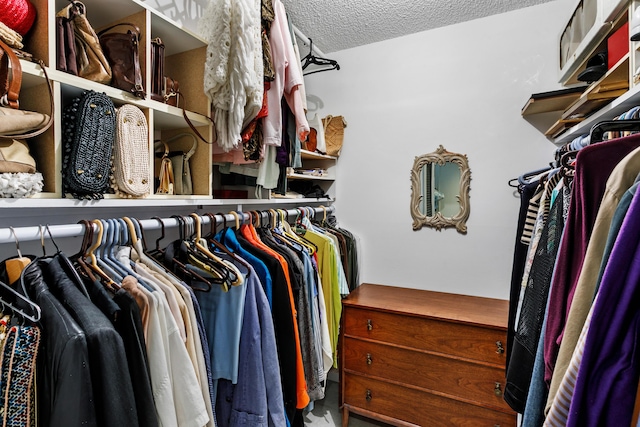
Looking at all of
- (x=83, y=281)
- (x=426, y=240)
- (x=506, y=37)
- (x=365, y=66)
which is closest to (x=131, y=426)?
(x=83, y=281)

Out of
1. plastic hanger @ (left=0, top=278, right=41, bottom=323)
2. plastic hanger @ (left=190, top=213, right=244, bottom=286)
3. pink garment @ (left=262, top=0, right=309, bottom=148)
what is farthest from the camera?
pink garment @ (left=262, top=0, right=309, bottom=148)

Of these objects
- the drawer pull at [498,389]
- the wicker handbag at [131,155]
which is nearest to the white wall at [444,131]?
the drawer pull at [498,389]

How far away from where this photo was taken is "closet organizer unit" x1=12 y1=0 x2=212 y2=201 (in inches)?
34.7

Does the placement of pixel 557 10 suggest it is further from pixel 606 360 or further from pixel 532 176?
pixel 606 360

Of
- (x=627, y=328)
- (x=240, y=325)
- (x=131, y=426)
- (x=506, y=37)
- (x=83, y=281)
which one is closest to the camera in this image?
(x=627, y=328)

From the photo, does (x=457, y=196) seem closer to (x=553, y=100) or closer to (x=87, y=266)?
(x=553, y=100)

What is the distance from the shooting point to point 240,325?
45.1 inches

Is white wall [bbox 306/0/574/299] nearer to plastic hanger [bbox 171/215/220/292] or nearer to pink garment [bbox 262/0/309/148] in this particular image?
pink garment [bbox 262/0/309/148]

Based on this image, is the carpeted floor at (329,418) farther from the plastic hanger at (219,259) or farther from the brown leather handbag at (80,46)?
the brown leather handbag at (80,46)

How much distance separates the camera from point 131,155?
1.04 meters

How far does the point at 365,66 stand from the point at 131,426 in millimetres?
2449

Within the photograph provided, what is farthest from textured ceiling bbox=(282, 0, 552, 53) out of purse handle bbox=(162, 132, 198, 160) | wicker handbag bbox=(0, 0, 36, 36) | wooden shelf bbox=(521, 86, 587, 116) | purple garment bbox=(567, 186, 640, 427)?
purple garment bbox=(567, 186, 640, 427)

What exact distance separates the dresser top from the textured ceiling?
1794 millimetres

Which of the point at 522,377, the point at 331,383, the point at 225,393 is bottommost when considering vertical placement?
the point at 331,383
